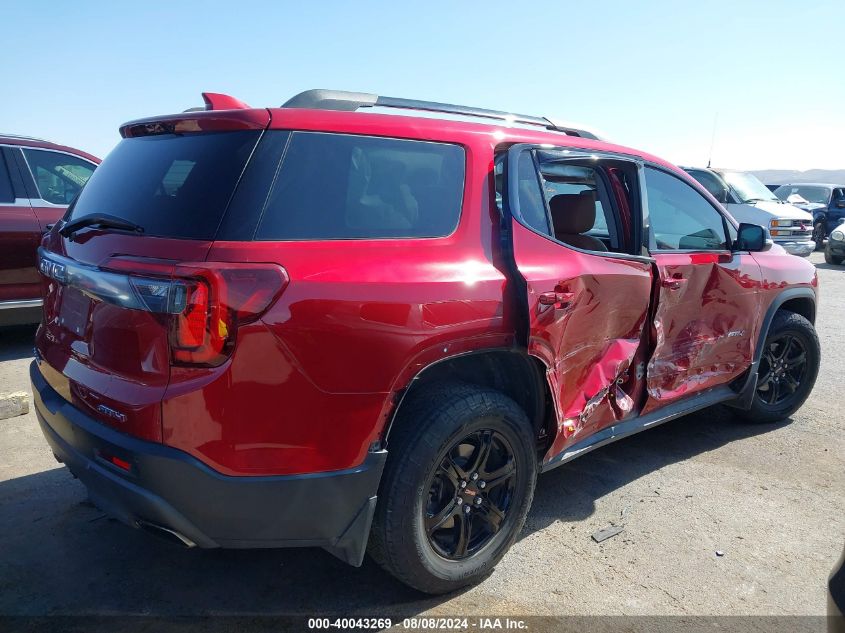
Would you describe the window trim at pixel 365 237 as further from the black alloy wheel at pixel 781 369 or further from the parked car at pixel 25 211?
the parked car at pixel 25 211

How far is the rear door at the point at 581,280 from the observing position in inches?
110

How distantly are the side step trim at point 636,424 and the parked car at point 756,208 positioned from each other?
9328mm

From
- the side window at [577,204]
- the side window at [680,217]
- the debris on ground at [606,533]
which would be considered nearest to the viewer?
the debris on ground at [606,533]

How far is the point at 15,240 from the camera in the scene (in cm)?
581

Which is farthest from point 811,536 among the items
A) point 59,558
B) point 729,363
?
point 59,558

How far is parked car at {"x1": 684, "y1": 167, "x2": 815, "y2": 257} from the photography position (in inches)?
506

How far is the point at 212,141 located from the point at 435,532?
173cm

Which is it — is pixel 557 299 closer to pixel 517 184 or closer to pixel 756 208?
pixel 517 184

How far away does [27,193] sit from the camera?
19.7 ft

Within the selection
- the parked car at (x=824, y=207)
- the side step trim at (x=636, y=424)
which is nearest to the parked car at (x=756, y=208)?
the parked car at (x=824, y=207)

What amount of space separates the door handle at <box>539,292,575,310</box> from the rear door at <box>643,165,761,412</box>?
819 millimetres

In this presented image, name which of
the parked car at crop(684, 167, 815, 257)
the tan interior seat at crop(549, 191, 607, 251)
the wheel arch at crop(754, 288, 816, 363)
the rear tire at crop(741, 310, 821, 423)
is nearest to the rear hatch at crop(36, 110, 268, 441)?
the tan interior seat at crop(549, 191, 607, 251)

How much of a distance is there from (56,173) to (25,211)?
1.85ft

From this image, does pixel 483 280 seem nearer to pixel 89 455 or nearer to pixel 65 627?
pixel 89 455
